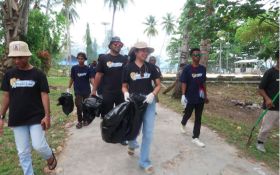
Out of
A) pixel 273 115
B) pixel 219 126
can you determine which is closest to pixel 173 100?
pixel 219 126

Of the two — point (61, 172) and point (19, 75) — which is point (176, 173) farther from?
point (19, 75)

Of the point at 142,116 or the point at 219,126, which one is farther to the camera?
the point at 219,126

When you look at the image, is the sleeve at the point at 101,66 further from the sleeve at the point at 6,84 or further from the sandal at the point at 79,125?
the sandal at the point at 79,125

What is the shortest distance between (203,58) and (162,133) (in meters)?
6.65

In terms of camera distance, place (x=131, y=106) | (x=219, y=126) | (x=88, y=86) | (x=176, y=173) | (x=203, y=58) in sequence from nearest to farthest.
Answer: (x=131, y=106) < (x=176, y=173) < (x=88, y=86) < (x=219, y=126) < (x=203, y=58)

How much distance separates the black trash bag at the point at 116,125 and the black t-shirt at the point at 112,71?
1.47 m

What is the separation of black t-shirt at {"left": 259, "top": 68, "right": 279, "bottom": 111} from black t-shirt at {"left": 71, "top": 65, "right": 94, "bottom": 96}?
4.00 metres

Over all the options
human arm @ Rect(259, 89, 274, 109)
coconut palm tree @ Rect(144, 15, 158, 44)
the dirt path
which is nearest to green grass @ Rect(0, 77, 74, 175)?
the dirt path

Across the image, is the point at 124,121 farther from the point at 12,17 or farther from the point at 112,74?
the point at 12,17

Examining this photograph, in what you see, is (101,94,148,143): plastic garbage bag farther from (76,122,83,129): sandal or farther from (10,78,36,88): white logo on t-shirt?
(76,122,83,129): sandal

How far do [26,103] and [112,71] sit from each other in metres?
2.20

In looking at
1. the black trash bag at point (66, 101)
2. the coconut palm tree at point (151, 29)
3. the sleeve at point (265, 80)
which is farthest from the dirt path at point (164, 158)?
the coconut palm tree at point (151, 29)

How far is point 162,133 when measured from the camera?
307 inches

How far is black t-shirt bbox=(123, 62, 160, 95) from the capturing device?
5.29m
